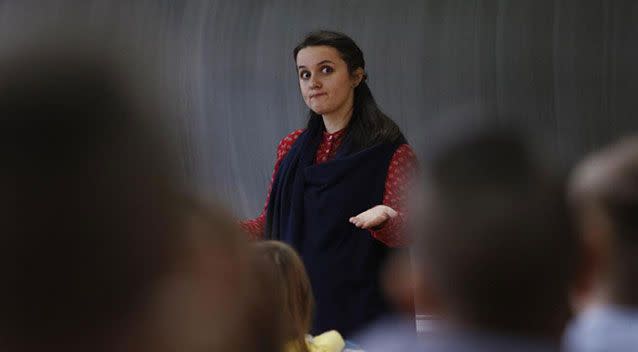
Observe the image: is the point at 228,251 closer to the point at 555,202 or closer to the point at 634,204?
the point at 555,202

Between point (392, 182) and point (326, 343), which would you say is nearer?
point (326, 343)

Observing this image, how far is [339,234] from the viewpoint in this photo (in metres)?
1.87

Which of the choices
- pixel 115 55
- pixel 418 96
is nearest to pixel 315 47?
pixel 418 96

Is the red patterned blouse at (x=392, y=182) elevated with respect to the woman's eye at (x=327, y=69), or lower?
lower

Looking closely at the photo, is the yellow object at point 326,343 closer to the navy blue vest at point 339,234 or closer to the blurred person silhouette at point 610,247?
the navy blue vest at point 339,234

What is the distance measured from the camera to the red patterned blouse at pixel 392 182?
1.71 meters

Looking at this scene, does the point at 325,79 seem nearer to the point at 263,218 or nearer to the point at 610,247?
the point at 263,218

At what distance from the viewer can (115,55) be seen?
0.25 m

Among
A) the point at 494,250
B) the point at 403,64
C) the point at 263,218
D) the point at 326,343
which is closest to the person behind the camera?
the point at 494,250

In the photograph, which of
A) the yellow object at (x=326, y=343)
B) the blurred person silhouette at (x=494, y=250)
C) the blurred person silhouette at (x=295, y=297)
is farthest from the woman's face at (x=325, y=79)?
the blurred person silhouette at (x=494, y=250)

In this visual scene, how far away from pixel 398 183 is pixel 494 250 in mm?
1384

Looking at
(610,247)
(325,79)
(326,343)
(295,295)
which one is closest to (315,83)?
(325,79)

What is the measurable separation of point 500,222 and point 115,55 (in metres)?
0.29

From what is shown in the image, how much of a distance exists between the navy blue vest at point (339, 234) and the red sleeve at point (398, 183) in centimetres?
1
